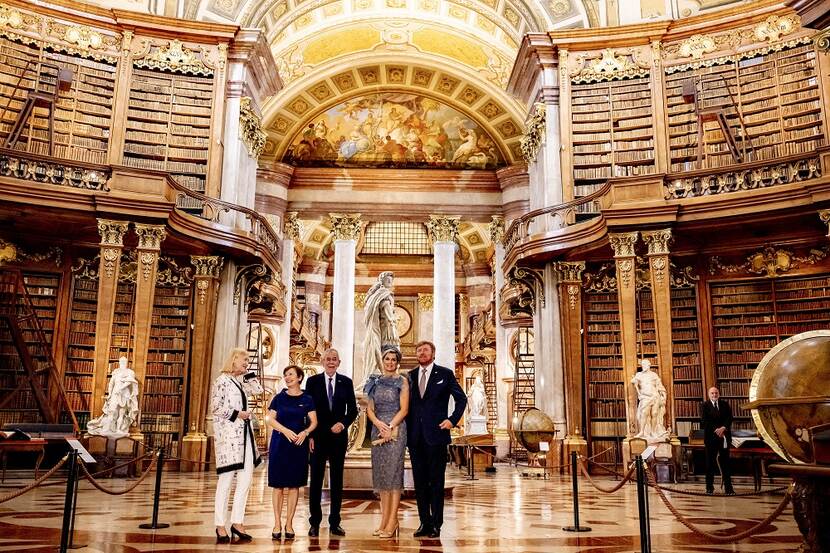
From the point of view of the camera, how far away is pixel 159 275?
12461 millimetres

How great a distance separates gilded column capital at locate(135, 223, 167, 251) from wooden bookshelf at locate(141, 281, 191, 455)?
224 centimetres

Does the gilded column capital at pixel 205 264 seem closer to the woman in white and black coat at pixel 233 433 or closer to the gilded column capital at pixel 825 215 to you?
the woman in white and black coat at pixel 233 433

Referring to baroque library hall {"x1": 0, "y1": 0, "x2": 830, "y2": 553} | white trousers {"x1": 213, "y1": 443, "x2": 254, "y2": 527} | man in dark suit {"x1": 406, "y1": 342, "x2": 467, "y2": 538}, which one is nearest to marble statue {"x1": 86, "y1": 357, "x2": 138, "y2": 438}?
baroque library hall {"x1": 0, "y1": 0, "x2": 830, "y2": 553}

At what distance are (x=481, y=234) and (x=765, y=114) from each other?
1577 cm

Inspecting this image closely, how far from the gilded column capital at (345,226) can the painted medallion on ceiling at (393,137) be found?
1.85m

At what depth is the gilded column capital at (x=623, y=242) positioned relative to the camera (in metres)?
10.4

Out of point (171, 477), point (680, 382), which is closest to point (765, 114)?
point (680, 382)

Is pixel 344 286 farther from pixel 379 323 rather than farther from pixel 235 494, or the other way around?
pixel 235 494

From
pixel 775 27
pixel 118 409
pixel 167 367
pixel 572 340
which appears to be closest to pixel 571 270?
pixel 572 340

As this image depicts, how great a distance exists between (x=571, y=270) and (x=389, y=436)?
8.57m

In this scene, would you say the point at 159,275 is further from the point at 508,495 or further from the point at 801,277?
the point at 801,277

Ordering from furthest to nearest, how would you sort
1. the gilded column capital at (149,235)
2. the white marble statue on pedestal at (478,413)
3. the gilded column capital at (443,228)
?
the white marble statue on pedestal at (478,413), the gilded column capital at (443,228), the gilded column capital at (149,235)

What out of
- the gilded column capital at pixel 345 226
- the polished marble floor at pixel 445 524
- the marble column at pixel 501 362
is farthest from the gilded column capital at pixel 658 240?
the gilded column capital at pixel 345 226

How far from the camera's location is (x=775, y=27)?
1148 centimetres
